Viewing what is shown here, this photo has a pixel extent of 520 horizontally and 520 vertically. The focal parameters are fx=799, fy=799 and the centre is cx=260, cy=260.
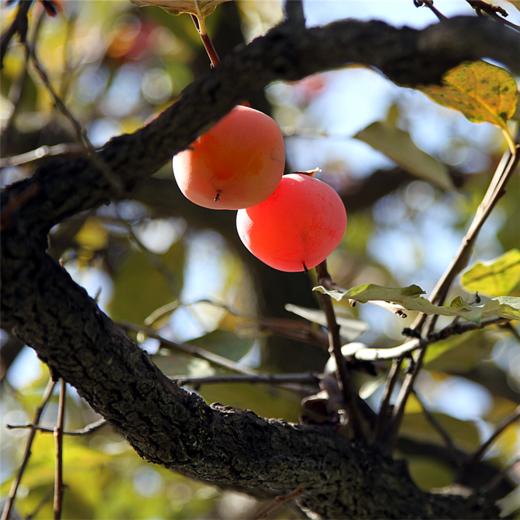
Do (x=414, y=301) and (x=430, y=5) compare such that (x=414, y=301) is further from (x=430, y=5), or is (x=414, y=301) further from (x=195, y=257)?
(x=195, y=257)

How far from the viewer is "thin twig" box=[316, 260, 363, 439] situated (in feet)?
2.79

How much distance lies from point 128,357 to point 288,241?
0.71 ft

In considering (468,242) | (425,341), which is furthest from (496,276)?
(425,341)

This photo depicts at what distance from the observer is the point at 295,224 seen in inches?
29.7

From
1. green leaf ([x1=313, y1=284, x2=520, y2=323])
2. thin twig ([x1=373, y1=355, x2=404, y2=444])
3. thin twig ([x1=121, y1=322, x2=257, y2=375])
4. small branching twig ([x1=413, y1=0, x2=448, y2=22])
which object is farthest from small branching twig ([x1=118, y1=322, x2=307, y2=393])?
small branching twig ([x1=413, y1=0, x2=448, y2=22])

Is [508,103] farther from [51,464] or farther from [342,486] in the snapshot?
[51,464]

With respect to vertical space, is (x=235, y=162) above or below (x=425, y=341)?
above

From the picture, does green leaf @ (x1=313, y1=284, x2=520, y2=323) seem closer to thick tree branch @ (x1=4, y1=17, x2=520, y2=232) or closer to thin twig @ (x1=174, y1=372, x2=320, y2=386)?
thick tree branch @ (x1=4, y1=17, x2=520, y2=232)

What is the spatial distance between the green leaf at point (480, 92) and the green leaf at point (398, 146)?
8.8 inches

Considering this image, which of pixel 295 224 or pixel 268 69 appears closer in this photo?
pixel 268 69

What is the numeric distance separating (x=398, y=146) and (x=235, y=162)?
533 millimetres

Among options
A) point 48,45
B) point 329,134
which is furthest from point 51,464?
point 48,45

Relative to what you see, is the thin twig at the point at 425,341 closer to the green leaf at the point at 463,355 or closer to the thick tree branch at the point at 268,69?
the green leaf at the point at 463,355

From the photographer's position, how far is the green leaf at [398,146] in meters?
1.12
